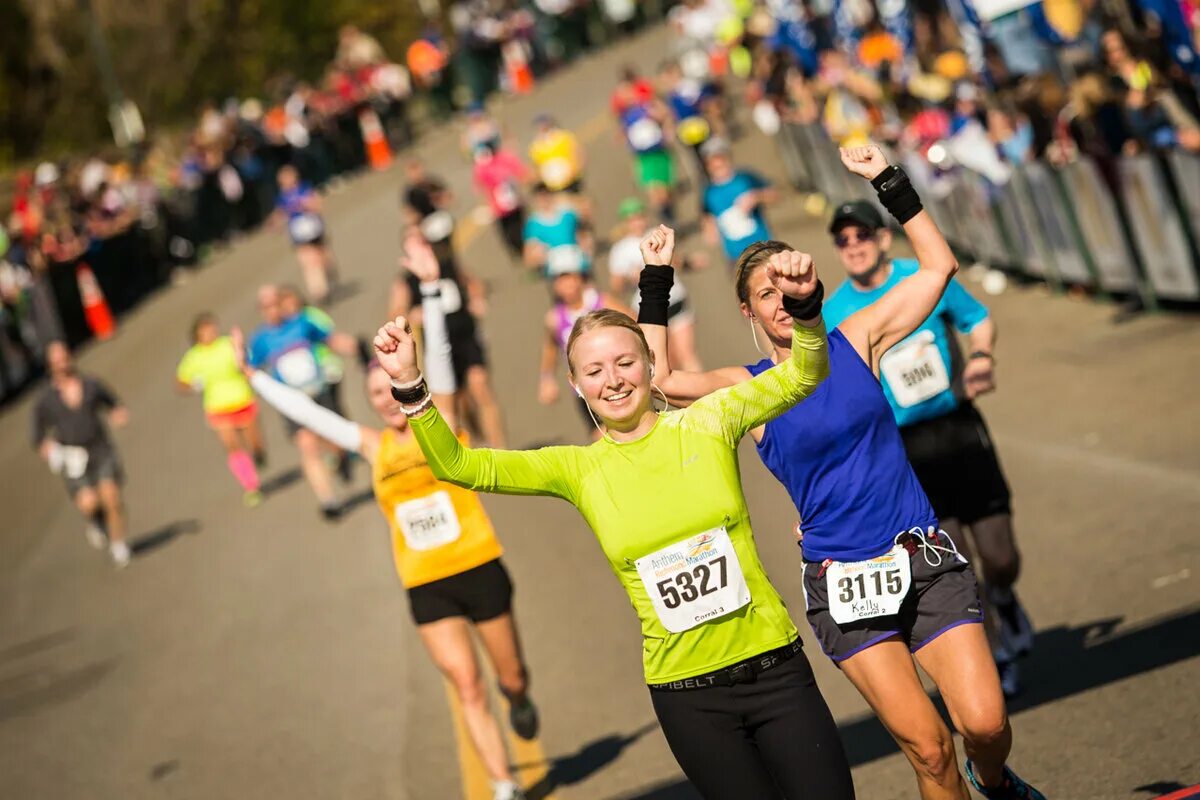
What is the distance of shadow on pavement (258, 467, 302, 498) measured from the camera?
19047 millimetres

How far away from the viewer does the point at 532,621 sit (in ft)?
38.2

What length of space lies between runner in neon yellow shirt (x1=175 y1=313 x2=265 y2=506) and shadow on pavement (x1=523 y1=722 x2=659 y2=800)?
9.86m

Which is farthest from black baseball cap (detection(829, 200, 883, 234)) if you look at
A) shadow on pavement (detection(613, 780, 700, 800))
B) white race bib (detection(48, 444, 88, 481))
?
white race bib (detection(48, 444, 88, 481))

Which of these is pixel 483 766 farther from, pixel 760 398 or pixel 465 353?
pixel 465 353

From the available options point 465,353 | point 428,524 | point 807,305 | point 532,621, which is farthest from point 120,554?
point 807,305

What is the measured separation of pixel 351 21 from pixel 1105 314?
133ft

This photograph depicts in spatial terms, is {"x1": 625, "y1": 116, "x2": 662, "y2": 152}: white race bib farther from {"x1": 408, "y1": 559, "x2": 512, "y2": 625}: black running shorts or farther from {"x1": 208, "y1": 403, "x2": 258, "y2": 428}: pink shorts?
{"x1": 408, "y1": 559, "x2": 512, "y2": 625}: black running shorts

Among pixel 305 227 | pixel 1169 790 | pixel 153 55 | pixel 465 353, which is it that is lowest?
pixel 1169 790

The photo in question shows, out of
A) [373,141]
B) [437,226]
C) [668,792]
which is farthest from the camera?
[373,141]

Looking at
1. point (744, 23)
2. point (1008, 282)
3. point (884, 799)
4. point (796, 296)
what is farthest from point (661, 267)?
point (744, 23)

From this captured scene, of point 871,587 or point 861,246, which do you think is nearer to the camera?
point 871,587

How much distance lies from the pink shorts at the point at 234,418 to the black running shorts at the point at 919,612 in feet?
43.1

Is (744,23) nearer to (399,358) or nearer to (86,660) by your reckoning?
(86,660)

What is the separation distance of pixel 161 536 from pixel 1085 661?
40.8ft
